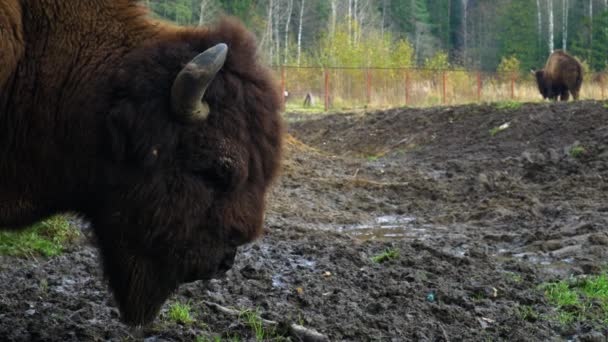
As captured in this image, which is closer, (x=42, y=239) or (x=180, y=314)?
(x=180, y=314)

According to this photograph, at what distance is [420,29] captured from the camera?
254 ft

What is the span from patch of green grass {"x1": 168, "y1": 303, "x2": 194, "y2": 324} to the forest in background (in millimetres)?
37806

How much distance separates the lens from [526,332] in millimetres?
5219

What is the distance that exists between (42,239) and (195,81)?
3625 mm

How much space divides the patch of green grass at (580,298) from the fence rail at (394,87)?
33.5 m

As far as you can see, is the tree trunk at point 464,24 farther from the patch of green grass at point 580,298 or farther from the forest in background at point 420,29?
the patch of green grass at point 580,298

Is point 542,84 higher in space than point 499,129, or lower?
higher

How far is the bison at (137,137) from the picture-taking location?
391cm

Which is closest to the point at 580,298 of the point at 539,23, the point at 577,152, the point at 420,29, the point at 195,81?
the point at 195,81

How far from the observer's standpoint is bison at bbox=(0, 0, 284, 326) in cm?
391

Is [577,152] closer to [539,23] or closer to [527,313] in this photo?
[527,313]

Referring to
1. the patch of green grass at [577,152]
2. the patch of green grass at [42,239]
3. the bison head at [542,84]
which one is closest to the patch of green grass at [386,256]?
the patch of green grass at [42,239]

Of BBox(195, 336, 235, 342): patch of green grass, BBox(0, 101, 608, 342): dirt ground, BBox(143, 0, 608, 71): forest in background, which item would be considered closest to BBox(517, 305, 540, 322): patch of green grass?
BBox(0, 101, 608, 342): dirt ground

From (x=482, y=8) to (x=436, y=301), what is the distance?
74.5 m
